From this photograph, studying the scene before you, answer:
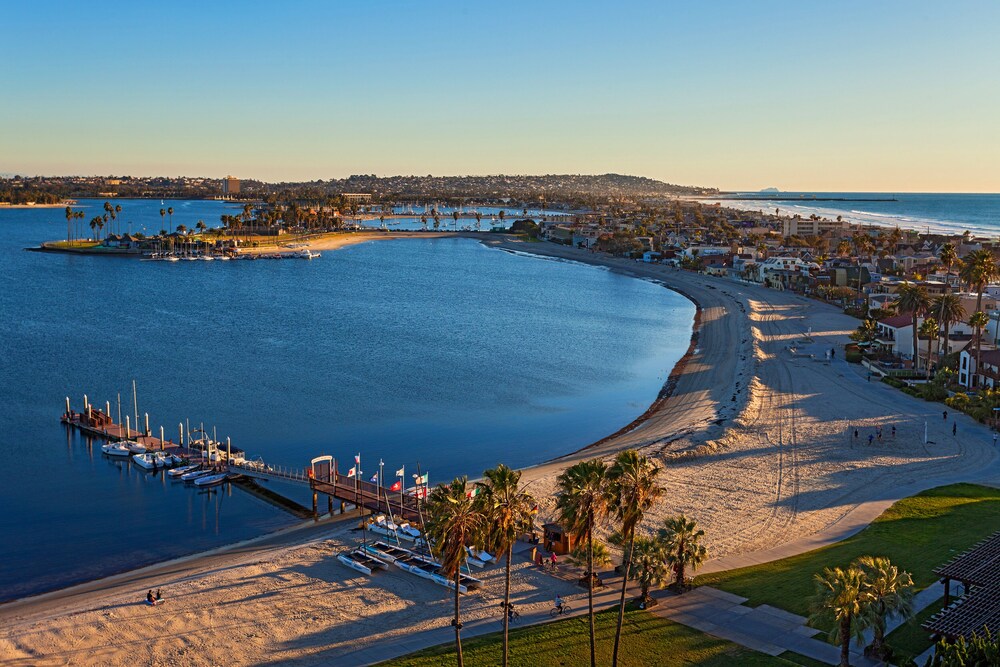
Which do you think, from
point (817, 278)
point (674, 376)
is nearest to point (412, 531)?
point (674, 376)

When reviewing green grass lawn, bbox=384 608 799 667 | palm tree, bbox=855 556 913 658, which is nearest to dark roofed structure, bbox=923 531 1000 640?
palm tree, bbox=855 556 913 658

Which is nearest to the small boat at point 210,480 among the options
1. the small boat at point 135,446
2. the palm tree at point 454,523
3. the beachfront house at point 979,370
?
the small boat at point 135,446

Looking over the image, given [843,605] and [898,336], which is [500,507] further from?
[898,336]

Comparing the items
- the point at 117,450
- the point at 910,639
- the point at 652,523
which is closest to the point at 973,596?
the point at 910,639

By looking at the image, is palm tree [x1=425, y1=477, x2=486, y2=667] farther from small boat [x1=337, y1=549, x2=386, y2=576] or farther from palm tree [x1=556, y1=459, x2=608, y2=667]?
small boat [x1=337, y1=549, x2=386, y2=576]

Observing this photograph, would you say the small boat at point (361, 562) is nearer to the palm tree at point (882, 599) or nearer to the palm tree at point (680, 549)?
the palm tree at point (680, 549)

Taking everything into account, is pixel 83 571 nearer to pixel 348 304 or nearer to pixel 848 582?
pixel 848 582
